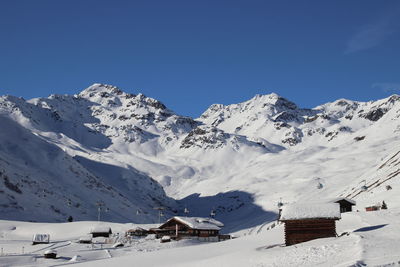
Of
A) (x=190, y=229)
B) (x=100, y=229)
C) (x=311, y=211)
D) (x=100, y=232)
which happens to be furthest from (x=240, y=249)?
(x=100, y=229)

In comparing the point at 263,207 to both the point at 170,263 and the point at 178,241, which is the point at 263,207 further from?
the point at 170,263

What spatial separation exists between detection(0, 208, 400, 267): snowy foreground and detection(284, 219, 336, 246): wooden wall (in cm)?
146

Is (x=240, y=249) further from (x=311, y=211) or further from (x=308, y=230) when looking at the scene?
(x=311, y=211)

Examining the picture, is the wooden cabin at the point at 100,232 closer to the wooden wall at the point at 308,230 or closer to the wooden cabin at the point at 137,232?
the wooden cabin at the point at 137,232

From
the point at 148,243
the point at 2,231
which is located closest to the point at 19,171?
the point at 2,231

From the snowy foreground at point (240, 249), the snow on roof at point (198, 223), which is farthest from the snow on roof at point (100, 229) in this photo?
the snow on roof at point (198, 223)

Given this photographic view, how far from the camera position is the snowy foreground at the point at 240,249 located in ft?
112

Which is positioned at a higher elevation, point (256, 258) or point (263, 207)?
point (263, 207)

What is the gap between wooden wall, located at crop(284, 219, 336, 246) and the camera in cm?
4616

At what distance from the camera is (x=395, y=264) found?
28547 mm

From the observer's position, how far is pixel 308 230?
4662 cm

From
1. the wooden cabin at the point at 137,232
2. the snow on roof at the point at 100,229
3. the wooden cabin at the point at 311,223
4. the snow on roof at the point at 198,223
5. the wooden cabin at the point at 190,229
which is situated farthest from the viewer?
the wooden cabin at the point at 137,232

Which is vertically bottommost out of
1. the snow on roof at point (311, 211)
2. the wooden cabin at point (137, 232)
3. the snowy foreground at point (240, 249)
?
the snowy foreground at point (240, 249)

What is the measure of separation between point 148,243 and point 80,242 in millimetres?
11230
